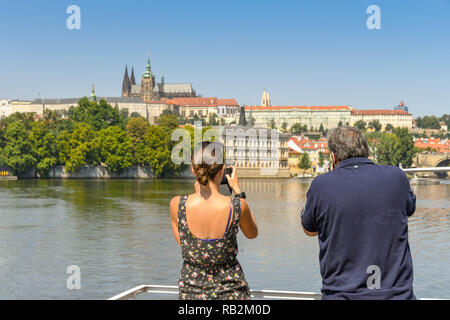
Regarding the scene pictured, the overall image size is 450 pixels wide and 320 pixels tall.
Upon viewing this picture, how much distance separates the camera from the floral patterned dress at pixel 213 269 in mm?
3477

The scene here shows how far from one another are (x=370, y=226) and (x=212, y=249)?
81cm

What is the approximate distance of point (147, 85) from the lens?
191750 millimetres

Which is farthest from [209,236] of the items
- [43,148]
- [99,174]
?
[99,174]

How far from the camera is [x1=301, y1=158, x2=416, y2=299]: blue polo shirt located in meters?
3.27

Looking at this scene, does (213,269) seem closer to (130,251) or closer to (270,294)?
(270,294)

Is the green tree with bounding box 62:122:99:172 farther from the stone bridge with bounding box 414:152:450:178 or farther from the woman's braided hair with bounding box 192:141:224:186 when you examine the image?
the woman's braided hair with bounding box 192:141:224:186

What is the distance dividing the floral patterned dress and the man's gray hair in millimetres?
573

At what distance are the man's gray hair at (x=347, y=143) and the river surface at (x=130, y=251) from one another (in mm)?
10011

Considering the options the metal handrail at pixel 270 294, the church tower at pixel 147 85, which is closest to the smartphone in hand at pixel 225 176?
the metal handrail at pixel 270 294

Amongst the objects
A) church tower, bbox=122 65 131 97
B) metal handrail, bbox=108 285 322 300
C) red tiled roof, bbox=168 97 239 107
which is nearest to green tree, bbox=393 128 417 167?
metal handrail, bbox=108 285 322 300

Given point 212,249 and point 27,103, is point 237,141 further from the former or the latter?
point 27,103
